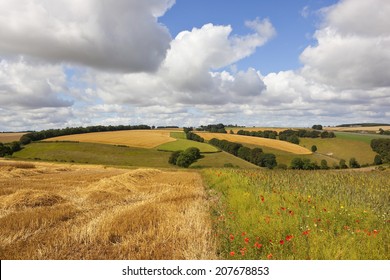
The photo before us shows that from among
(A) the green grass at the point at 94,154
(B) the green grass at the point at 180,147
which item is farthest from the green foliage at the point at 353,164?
(A) the green grass at the point at 94,154

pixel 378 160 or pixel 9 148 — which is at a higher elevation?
pixel 9 148

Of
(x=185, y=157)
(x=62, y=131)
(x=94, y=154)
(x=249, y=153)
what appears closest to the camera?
(x=185, y=157)

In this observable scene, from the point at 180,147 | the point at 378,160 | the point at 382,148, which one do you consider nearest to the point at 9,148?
the point at 180,147

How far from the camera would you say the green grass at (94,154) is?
255ft

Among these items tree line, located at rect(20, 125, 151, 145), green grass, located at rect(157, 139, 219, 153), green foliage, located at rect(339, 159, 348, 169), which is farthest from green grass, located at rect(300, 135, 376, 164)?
tree line, located at rect(20, 125, 151, 145)

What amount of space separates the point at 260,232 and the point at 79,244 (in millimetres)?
4045

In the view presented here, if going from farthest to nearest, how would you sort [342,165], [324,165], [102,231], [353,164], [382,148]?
[382,148]
[353,164]
[342,165]
[324,165]
[102,231]

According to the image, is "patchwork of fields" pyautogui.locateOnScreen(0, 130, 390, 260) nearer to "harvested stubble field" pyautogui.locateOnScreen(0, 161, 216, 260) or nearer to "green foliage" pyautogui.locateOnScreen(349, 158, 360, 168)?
"harvested stubble field" pyautogui.locateOnScreen(0, 161, 216, 260)

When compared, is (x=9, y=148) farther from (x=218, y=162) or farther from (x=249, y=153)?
(x=249, y=153)

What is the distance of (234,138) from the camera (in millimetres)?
112188

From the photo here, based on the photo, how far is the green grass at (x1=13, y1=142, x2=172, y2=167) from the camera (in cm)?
7774

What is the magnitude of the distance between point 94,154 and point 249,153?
46051mm

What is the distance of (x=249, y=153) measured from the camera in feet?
302

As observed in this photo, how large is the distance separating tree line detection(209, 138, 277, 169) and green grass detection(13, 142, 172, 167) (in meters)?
24.7
